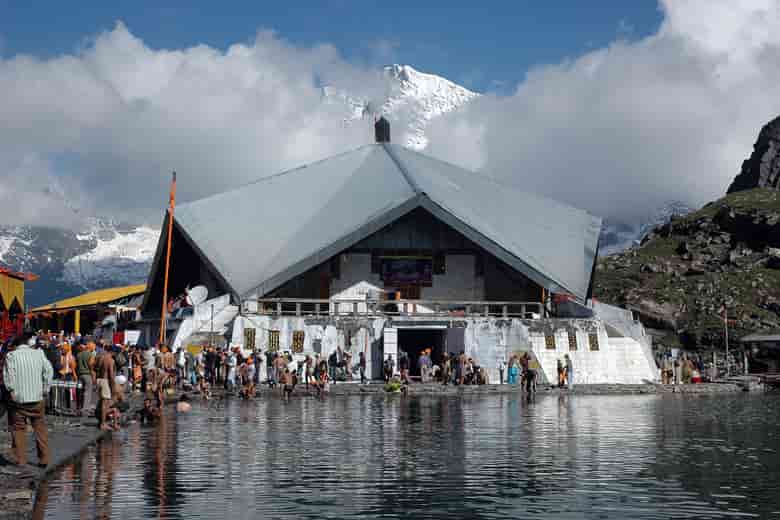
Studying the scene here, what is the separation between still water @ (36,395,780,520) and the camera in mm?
11383

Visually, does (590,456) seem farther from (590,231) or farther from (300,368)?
(590,231)

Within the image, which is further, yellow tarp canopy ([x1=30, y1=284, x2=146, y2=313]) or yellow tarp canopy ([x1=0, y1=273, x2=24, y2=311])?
yellow tarp canopy ([x1=30, y1=284, x2=146, y2=313])

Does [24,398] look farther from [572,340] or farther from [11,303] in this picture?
[11,303]

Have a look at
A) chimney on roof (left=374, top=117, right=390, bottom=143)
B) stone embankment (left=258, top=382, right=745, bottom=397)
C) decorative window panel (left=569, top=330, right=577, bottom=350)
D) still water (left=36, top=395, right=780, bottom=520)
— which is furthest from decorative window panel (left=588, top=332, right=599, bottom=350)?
chimney on roof (left=374, top=117, right=390, bottom=143)

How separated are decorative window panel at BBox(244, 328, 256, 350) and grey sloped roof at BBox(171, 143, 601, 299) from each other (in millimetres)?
2946

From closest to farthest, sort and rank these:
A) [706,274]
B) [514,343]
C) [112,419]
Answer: [112,419]
[514,343]
[706,274]

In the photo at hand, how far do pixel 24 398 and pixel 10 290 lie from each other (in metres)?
42.5

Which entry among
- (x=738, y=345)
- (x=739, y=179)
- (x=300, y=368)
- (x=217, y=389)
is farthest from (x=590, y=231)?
(x=739, y=179)

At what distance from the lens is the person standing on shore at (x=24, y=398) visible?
46.2 ft

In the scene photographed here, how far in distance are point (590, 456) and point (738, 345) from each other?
272ft

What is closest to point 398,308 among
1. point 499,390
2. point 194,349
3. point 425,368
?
point 425,368

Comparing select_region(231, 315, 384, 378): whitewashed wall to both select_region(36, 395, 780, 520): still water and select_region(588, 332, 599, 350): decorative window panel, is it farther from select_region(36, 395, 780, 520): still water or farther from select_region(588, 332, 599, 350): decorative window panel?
select_region(36, 395, 780, 520): still water

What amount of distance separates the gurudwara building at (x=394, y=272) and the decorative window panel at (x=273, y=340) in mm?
59

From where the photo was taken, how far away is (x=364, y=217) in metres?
51.4
